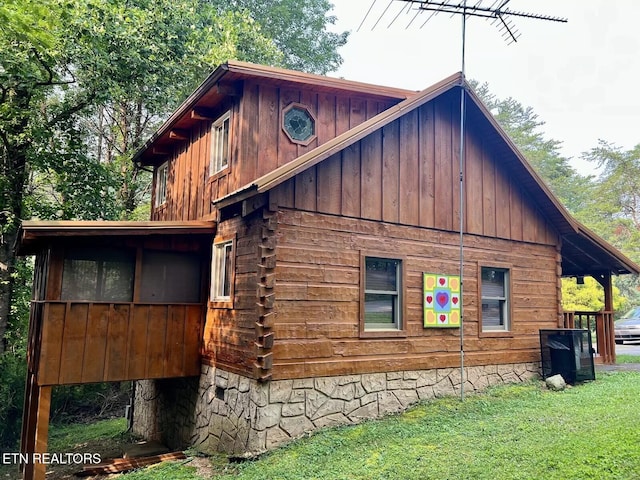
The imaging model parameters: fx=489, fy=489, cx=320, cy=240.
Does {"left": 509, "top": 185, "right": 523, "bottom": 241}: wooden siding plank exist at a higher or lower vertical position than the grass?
higher

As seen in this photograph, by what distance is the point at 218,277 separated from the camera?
29.5 feet

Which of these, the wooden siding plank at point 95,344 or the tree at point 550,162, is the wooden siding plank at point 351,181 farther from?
the tree at point 550,162

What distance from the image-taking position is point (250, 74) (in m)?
8.50

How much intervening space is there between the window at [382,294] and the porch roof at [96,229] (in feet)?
10.2

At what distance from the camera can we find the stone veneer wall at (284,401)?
725 cm

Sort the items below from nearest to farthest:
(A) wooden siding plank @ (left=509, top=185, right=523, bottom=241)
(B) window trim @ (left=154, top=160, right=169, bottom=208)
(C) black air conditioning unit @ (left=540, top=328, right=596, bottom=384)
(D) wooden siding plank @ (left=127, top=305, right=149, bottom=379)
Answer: (D) wooden siding plank @ (left=127, top=305, right=149, bottom=379), (C) black air conditioning unit @ (left=540, top=328, right=596, bottom=384), (A) wooden siding plank @ (left=509, top=185, right=523, bottom=241), (B) window trim @ (left=154, top=160, right=169, bottom=208)

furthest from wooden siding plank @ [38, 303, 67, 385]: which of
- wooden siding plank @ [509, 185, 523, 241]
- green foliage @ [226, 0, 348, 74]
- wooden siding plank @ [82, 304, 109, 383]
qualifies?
green foliage @ [226, 0, 348, 74]

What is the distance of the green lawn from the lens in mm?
5379

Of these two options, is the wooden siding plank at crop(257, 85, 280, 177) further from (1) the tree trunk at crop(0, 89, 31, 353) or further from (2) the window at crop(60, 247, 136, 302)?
(1) the tree trunk at crop(0, 89, 31, 353)

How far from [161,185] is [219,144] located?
459 cm

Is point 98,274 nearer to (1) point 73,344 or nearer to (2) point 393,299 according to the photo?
(1) point 73,344

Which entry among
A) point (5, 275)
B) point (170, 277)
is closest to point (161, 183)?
point (5, 275)

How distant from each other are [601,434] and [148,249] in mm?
7650

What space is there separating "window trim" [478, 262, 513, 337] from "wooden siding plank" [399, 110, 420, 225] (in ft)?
6.58
